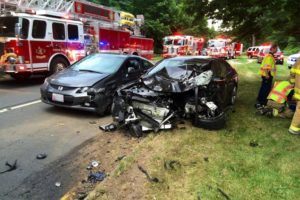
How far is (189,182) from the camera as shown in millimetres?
3955

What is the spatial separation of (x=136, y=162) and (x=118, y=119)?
1.72 m

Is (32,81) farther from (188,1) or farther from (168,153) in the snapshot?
(168,153)

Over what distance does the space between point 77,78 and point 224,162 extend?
13.6ft

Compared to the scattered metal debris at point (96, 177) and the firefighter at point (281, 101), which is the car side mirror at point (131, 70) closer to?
the firefighter at point (281, 101)

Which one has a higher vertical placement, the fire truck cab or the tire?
the fire truck cab

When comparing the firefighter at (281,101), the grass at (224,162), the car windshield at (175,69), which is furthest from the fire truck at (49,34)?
the firefighter at (281,101)

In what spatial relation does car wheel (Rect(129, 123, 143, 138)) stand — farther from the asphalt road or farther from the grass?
the asphalt road

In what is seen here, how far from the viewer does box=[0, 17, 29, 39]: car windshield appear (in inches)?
421

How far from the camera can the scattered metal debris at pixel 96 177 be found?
165 inches

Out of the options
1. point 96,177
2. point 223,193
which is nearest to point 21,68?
point 96,177

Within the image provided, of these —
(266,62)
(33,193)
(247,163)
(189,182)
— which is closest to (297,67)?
(266,62)

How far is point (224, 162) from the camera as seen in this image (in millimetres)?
4582

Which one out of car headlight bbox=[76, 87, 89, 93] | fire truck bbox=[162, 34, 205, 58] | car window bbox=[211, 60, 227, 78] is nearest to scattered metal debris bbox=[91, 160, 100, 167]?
car headlight bbox=[76, 87, 89, 93]

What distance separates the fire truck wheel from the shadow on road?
0.77 metres
